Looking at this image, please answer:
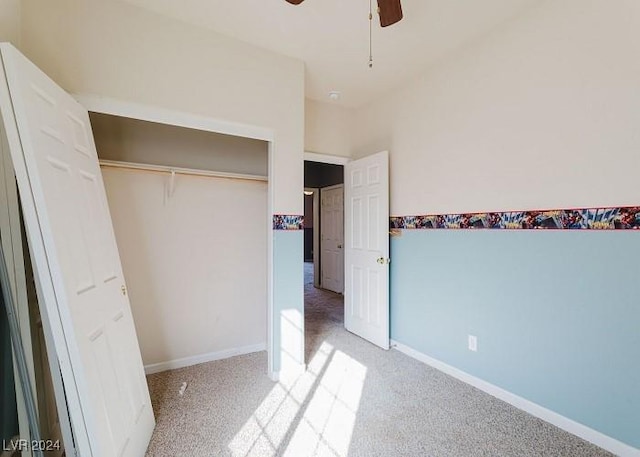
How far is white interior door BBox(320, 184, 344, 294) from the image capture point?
18.2 ft

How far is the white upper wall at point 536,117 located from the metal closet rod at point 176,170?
1.65m

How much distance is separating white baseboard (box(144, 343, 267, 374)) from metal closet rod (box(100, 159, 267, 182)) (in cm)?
168

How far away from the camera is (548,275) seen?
6.24ft

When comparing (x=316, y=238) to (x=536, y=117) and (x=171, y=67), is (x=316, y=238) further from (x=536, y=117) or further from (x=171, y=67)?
(x=536, y=117)

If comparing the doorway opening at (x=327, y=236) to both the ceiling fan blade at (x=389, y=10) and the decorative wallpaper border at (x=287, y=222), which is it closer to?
the decorative wallpaper border at (x=287, y=222)

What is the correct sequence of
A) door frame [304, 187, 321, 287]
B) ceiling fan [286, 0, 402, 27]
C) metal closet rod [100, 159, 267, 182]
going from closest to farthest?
ceiling fan [286, 0, 402, 27] < metal closet rod [100, 159, 267, 182] < door frame [304, 187, 321, 287]

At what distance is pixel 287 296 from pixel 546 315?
73.5 inches

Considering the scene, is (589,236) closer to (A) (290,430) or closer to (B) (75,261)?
(A) (290,430)

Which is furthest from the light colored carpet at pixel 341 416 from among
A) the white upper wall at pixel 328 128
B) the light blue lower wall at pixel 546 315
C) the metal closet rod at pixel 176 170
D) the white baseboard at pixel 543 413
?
the white upper wall at pixel 328 128

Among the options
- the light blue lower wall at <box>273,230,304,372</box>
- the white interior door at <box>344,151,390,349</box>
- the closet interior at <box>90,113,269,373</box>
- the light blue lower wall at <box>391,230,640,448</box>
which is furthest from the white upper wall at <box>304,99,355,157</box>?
the light blue lower wall at <box>391,230,640,448</box>

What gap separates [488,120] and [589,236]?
1058mm

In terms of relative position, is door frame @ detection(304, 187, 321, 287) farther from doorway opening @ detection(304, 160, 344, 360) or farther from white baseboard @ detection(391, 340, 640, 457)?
white baseboard @ detection(391, 340, 640, 457)

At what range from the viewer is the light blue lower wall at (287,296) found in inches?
96.2

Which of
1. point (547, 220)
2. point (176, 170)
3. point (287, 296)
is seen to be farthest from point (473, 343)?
point (176, 170)
